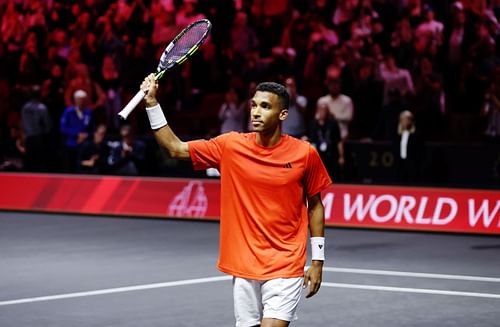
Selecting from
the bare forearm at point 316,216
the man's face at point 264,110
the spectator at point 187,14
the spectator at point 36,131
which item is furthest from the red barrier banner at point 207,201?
the man's face at point 264,110

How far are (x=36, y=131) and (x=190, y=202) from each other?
4.93 metres

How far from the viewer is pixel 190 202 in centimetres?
1836

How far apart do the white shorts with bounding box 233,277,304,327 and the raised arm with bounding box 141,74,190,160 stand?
32.7 inches

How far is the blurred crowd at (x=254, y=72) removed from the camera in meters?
19.5

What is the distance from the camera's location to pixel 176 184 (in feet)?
60.4

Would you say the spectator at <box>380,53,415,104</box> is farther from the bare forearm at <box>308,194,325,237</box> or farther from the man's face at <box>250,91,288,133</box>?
the man's face at <box>250,91,288,133</box>

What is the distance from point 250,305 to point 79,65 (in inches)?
662

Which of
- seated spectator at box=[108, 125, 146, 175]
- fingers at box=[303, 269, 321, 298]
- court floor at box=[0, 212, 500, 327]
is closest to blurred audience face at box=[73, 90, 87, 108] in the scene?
seated spectator at box=[108, 125, 146, 175]

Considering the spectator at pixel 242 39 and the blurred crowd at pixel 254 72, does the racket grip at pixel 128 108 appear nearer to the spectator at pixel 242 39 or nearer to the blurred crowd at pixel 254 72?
the blurred crowd at pixel 254 72

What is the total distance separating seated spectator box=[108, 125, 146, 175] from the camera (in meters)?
20.0

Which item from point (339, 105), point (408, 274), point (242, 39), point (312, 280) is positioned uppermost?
point (242, 39)

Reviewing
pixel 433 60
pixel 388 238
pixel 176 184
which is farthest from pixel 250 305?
pixel 433 60

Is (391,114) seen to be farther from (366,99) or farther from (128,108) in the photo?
(128,108)

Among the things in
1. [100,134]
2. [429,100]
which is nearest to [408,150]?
[429,100]
